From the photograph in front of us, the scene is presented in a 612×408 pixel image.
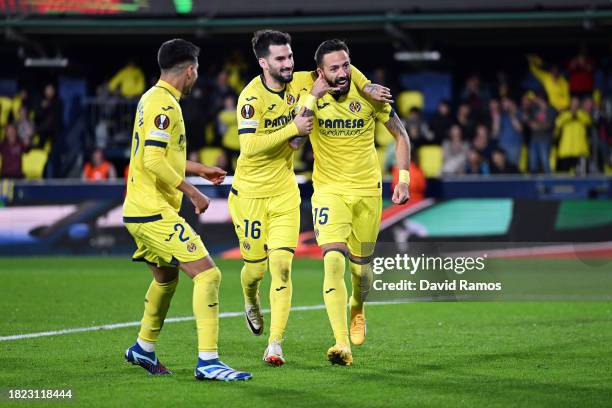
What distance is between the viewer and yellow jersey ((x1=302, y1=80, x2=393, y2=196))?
30.1 feet

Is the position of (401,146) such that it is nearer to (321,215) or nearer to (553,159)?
(321,215)

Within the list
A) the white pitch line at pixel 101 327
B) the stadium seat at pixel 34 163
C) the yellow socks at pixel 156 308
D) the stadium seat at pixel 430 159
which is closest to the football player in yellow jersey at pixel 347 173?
the yellow socks at pixel 156 308

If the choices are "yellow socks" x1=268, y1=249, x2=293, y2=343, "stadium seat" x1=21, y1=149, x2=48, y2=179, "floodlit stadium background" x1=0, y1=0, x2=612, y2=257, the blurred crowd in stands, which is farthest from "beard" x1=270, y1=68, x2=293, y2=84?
"stadium seat" x1=21, y1=149, x2=48, y2=179

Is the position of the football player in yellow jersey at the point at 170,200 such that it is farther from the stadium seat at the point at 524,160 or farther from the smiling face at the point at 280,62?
the stadium seat at the point at 524,160

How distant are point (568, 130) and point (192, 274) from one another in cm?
1511

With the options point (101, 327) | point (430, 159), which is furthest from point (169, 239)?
point (430, 159)

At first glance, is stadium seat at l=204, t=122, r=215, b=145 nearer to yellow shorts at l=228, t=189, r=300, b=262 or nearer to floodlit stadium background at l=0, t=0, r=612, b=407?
floodlit stadium background at l=0, t=0, r=612, b=407

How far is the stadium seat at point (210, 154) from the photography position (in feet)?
74.7

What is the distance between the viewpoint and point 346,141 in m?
9.28

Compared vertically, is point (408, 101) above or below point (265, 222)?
below

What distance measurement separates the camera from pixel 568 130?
21734mm

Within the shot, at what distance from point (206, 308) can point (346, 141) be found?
215 cm

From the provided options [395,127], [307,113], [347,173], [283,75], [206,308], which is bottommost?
[206,308]

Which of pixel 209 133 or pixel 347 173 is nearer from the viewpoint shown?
Result: pixel 347 173
